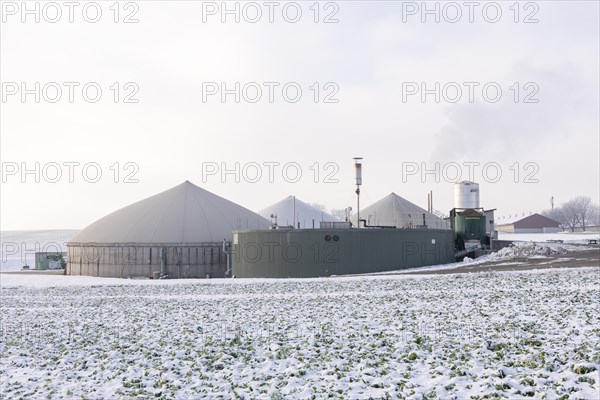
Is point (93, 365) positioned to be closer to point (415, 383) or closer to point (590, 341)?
point (415, 383)

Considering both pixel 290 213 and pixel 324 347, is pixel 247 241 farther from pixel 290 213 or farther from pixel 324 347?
pixel 290 213

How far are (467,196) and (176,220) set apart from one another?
29.6 meters

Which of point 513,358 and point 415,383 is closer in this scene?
point 415,383

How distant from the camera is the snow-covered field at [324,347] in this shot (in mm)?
12336

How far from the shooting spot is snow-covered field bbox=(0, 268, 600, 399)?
12.3 m

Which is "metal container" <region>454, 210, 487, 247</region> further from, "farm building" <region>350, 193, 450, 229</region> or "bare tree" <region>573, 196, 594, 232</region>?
"bare tree" <region>573, 196, 594, 232</region>

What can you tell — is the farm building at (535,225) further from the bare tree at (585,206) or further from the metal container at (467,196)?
the metal container at (467,196)

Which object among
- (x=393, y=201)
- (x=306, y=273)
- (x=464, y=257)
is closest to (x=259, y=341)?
(x=306, y=273)

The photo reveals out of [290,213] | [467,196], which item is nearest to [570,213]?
[290,213]

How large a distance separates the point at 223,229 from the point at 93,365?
4350 centimetres

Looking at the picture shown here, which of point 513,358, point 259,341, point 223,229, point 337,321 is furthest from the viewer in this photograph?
point 223,229

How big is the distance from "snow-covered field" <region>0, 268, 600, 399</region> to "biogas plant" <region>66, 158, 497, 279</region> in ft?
60.2

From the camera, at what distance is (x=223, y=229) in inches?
2314

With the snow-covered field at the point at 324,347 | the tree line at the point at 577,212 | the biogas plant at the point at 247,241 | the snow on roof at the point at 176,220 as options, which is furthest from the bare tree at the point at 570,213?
the snow-covered field at the point at 324,347
